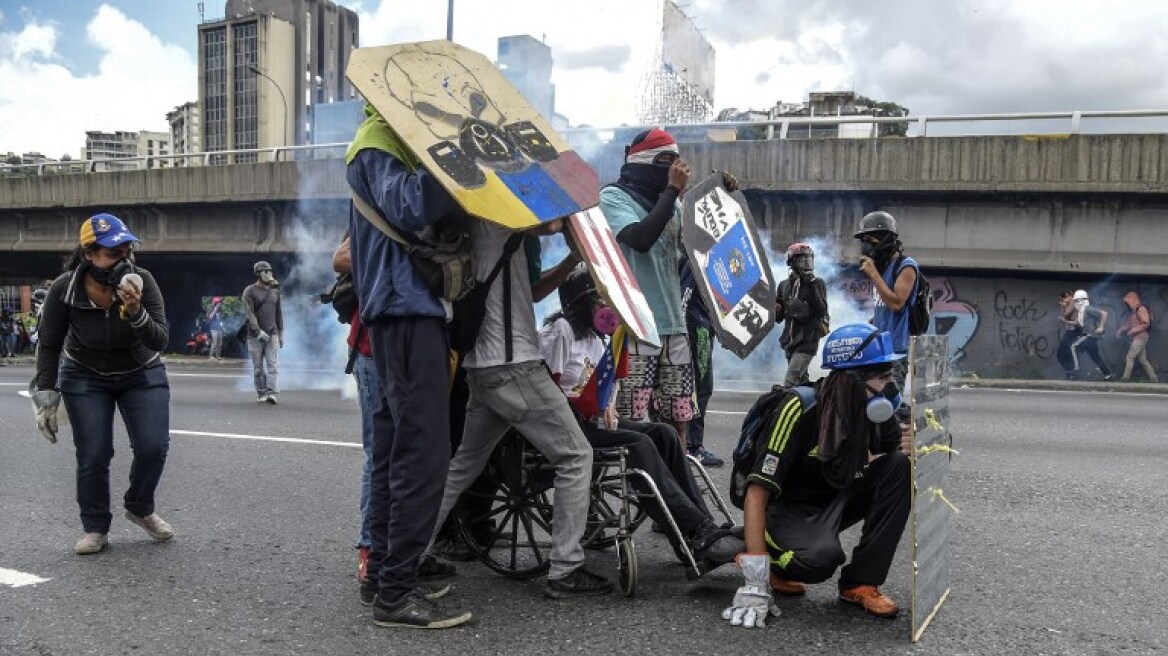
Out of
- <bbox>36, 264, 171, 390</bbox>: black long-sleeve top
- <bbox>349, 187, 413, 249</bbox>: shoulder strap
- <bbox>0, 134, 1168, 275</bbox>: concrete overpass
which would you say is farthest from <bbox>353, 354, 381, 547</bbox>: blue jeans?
<bbox>0, 134, 1168, 275</bbox>: concrete overpass

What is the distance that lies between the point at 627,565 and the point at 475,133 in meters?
1.74

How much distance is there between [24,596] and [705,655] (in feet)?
9.07

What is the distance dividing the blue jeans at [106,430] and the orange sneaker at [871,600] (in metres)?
3.20

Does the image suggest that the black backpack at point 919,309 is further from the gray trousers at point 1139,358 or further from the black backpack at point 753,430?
the gray trousers at point 1139,358

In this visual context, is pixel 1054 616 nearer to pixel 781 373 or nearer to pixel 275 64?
pixel 781 373

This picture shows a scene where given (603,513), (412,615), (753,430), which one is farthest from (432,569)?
(753,430)

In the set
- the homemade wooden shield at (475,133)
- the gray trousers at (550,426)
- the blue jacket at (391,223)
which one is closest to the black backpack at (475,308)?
the gray trousers at (550,426)

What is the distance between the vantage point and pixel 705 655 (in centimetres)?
337

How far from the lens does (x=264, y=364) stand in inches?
491

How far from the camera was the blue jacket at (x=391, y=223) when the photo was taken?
3.34 metres

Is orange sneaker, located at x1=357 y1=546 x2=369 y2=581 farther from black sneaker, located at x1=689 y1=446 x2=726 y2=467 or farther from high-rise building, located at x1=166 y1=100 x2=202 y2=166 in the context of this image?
high-rise building, located at x1=166 y1=100 x2=202 y2=166

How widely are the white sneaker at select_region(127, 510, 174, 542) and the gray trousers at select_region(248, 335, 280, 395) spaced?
23.6 ft

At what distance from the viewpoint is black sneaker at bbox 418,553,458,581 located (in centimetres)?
418

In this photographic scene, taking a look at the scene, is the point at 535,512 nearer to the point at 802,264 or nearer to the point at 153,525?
the point at 153,525
